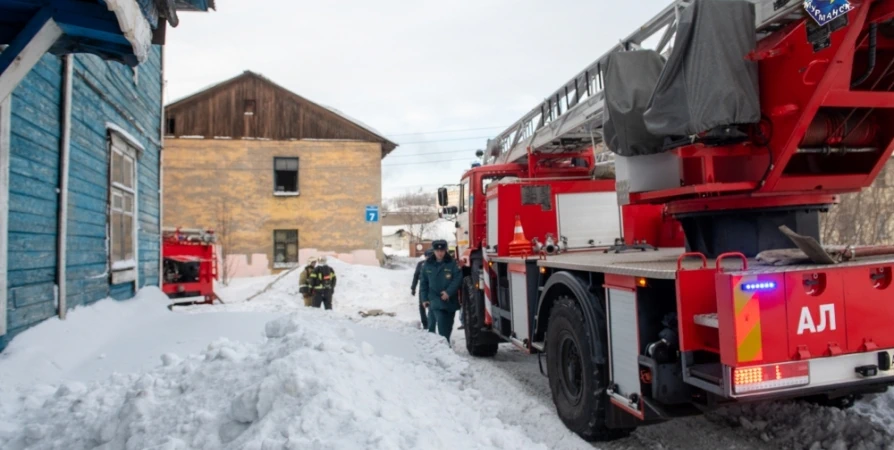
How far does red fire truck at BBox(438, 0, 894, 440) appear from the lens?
10.3 ft

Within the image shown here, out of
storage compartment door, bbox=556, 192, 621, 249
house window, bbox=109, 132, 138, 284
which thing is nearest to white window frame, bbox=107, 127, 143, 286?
house window, bbox=109, 132, 138, 284

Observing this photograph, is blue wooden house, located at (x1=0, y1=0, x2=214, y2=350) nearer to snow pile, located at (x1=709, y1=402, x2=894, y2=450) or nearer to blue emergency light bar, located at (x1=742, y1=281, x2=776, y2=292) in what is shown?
blue emergency light bar, located at (x1=742, y1=281, x2=776, y2=292)

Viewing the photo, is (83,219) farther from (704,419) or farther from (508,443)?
(704,419)

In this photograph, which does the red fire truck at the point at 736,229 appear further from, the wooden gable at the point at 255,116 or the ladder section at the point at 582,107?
the wooden gable at the point at 255,116

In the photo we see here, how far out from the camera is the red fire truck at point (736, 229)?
123 inches

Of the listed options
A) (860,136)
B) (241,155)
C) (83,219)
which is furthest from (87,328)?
(241,155)

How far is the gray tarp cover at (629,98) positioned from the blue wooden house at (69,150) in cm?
362

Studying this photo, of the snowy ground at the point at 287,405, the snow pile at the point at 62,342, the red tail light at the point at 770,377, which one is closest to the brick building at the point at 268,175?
the snow pile at the point at 62,342

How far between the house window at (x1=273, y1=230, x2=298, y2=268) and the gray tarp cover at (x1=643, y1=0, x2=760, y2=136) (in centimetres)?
2342

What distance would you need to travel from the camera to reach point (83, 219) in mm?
7039

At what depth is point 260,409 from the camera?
3.61 m

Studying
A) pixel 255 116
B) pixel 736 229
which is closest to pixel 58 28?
pixel 736 229

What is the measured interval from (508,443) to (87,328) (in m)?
5.22

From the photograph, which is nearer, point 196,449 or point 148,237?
point 196,449
